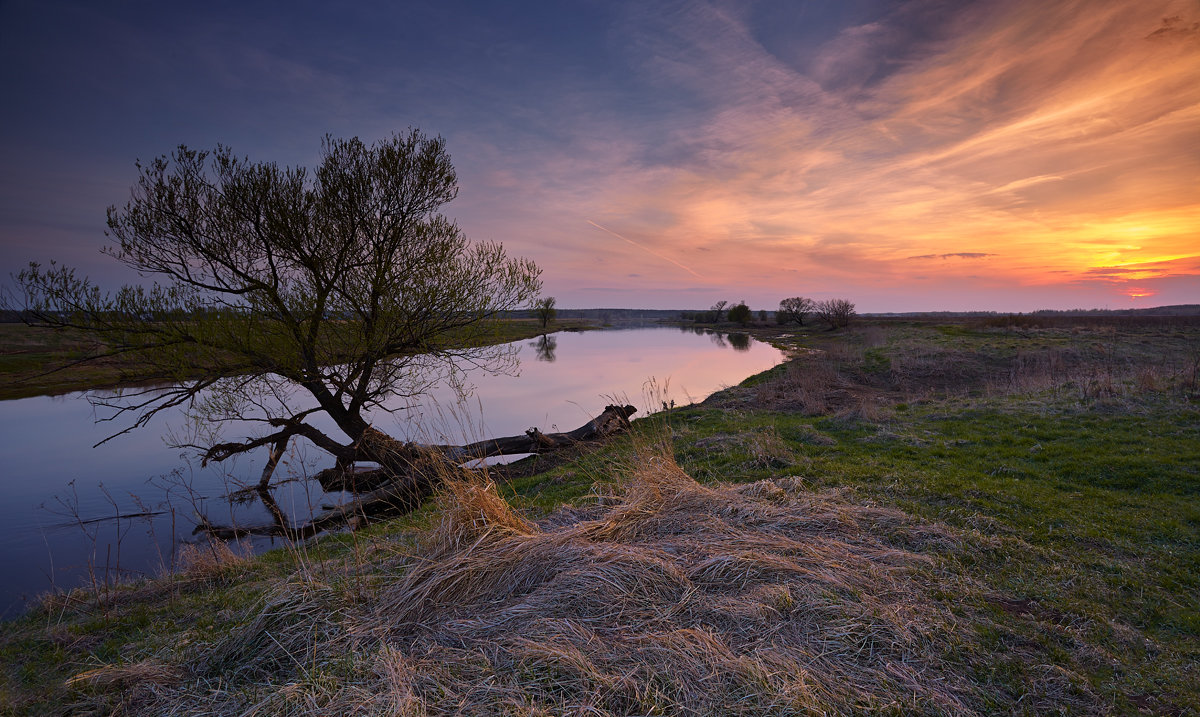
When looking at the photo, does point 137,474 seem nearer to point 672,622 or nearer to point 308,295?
point 308,295

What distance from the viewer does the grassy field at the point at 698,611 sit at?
121 inches

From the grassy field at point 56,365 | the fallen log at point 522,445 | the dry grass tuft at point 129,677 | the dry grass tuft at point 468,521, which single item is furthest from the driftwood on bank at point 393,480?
the dry grass tuft at point 129,677

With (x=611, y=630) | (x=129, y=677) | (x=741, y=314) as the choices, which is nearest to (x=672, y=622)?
(x=611, y=630)

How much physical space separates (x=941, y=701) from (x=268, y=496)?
1360 cm

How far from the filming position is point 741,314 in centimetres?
8575

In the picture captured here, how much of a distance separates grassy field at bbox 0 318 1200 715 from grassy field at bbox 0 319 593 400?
566cm

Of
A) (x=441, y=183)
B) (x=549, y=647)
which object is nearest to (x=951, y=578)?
(x=549, y=647)

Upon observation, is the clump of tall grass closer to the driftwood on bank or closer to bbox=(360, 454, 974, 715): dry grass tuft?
bbox=(360, 454, 974, 715): dry grass tuft

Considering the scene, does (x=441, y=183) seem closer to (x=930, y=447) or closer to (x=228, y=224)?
(x=228, y=224)

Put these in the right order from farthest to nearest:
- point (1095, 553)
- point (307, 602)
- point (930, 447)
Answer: point (930, 447) < point (1095, 553) < point (307, 602)

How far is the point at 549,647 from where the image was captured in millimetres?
3332

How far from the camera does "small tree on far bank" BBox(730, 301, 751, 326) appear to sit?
85.4 m

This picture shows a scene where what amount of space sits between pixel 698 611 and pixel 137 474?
53.7 feet

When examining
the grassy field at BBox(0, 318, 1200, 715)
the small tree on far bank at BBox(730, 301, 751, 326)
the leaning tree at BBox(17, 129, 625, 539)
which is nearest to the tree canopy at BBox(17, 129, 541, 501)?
the leaning tree at BBox(17, 129, 625, 539)
